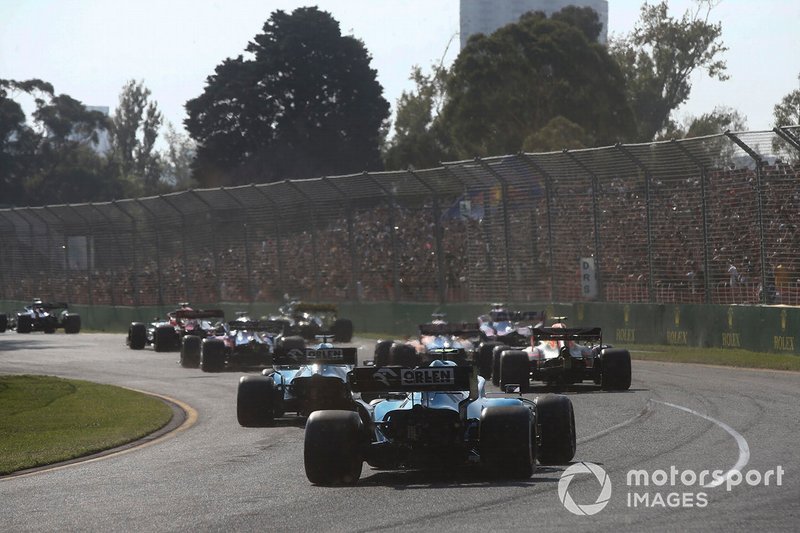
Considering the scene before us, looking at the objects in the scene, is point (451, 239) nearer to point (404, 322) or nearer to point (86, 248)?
point (404, 322)

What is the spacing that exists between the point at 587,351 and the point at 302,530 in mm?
12806

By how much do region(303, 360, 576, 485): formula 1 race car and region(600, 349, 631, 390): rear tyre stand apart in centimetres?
822

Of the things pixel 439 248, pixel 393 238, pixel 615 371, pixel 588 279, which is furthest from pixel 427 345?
pixel 393 238

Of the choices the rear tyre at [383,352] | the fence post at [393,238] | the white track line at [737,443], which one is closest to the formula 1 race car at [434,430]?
the white track line at [737,443]

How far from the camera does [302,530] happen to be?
9250 mm

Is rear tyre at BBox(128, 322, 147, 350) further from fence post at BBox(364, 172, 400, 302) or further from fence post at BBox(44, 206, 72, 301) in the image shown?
fence post at BBox(44, 206, 72, 301)

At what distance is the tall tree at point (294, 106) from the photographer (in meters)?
86.9

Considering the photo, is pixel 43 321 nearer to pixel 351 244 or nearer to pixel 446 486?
pixel 351 244

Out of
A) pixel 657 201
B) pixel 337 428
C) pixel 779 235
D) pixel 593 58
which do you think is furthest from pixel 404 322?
pixel 593 58

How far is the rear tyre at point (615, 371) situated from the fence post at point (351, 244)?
21725mm

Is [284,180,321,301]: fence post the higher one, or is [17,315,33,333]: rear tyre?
[284,180,321,301]: fence post

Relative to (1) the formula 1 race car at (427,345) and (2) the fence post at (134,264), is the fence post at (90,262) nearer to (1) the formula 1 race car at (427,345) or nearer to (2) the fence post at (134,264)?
(2) the fence post at (134,264)

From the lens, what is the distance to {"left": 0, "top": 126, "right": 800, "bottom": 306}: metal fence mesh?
28.8 meters

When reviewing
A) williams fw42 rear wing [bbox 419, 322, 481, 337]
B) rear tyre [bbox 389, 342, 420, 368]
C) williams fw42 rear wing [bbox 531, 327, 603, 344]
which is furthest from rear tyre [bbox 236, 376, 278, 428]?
williams fw42 rear wing [bbox 419, 322, 481, 337]
